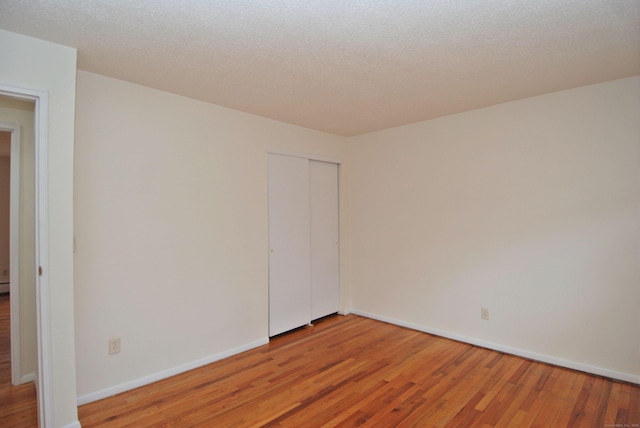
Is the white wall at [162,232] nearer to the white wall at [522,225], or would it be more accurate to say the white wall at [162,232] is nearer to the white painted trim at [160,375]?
the white painted trim at [160,375]

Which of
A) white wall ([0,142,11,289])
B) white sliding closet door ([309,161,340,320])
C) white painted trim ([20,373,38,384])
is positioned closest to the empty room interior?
white painted trim ([20,373,38,384])

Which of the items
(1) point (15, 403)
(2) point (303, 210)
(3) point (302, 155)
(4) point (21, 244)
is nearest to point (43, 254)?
(4) point (21, 244)

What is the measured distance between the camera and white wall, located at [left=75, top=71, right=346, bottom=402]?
2.42 metres

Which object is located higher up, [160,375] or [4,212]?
[4,212]

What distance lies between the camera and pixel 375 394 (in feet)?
8.14

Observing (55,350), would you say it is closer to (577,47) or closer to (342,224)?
(342,224)

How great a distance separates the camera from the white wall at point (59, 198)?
6.40 feet

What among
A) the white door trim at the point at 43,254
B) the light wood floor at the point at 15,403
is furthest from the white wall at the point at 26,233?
the white door trim at the point at 43,254

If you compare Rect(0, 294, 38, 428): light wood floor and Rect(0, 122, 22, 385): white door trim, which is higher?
Rect(0, 122, 22, 385): white door trim

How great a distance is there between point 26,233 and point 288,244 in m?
2.30

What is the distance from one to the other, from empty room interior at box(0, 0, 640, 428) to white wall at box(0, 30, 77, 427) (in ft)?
0.04

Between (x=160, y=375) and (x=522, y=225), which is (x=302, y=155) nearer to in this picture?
(x=522, y=225)

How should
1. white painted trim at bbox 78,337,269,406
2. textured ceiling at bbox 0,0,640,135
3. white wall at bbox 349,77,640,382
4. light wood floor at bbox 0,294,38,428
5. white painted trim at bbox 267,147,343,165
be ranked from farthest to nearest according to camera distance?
white painted trim at bbox 267,147,343,165 < white wall at bbox 349,77,640,382 < white painted trim at bbox 78,337,269,406 < light wood floor at bbox 0,294,38,428 < textured ceiling at bbox 0,0,640,135

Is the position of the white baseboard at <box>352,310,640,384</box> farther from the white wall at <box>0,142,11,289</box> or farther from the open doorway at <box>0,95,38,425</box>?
the white wall at <box>0,142,11,289</box>
